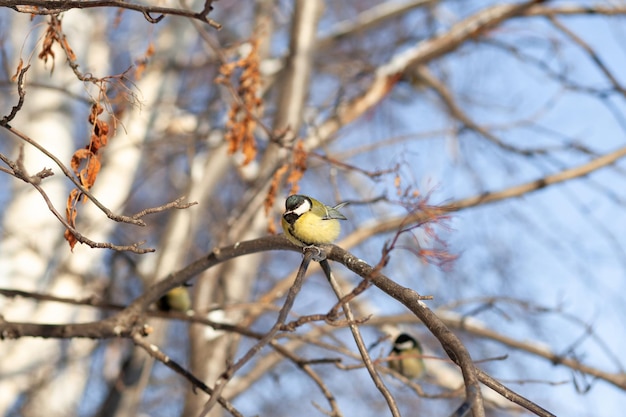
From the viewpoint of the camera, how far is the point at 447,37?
4.31 metres

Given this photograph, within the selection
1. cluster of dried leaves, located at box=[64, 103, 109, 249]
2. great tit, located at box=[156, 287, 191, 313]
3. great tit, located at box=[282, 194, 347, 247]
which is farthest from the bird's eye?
great tit, located at box=[156, 287, 191, 313]

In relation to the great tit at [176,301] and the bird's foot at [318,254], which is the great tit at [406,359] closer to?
the great tit at [176,301]

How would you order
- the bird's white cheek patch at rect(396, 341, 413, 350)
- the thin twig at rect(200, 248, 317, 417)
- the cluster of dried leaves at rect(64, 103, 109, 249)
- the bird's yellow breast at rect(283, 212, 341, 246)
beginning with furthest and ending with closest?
the bird's white cheek patch at rect(396, 341, 413, 350), the bird's yellow breast at rect(283, 212, 341, 246), the cluster of dried leaves at rect(64, 103, 109, 249), the thin twig at rect(200, 248, 317, 417)

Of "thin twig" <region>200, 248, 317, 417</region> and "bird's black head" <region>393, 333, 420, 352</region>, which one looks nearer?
"thin twig" <region>200, 248, 317, 417</region>

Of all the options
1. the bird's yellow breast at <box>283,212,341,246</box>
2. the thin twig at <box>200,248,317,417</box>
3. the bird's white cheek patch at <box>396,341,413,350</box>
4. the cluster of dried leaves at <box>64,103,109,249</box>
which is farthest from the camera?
the bird's white cheek patch at <box>396,341,413,350</box>

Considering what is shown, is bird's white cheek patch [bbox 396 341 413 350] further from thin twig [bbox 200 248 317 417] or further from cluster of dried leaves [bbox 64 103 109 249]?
cluster of dried leaves [bbox 64 103 109 249]

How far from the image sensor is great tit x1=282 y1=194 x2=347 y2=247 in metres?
1.75

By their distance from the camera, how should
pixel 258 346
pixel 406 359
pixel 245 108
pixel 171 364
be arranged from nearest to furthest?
pixel 258 346
pixel 171 364
pixel 245 108
pixel 406 359

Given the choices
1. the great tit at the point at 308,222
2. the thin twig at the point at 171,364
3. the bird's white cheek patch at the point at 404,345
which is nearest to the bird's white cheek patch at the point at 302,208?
the great tit at the point at 308,222

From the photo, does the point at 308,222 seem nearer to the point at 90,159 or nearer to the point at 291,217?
the point at 291,217

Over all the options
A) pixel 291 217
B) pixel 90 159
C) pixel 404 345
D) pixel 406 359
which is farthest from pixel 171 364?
pixel 406 359

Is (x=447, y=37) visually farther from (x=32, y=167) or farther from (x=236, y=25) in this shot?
(x=236, y=25)

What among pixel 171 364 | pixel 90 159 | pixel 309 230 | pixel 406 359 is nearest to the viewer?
pixel 90 159

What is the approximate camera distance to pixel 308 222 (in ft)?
5.80
